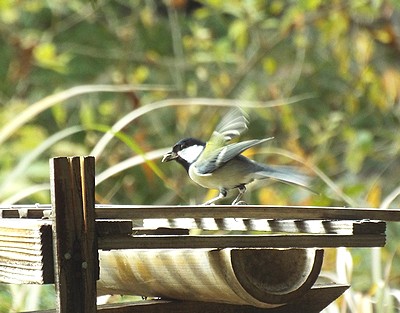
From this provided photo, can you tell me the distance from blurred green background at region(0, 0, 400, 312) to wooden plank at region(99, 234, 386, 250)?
2.66m

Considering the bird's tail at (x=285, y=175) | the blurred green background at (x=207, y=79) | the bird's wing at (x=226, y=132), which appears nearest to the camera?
the bird's tail at (x=285, y=175)

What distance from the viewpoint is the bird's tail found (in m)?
1.83

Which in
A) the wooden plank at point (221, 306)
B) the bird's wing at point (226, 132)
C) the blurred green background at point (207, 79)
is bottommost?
the wooden plank at point (221, 306)

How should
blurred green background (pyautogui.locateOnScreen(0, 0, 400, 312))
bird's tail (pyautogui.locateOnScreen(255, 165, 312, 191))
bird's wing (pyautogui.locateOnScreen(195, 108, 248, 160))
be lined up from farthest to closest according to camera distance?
blurred green background (pyautogui.locateOnScreen(0, 0, 400, 312))
bird's wing (pyautogui.locateOnScreen(195, 108, 248, 160))
bird's tail (pyautogui.locateOnScreen(255, 165, 312, 191))

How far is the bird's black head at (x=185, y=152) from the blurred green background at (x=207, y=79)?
7.37ft

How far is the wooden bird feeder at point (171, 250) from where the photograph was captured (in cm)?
145

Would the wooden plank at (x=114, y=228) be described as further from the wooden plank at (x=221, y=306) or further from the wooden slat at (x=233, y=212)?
the wooden plank at (x=221, y=306)

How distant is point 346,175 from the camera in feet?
16.9

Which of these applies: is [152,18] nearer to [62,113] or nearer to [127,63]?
[127,63]

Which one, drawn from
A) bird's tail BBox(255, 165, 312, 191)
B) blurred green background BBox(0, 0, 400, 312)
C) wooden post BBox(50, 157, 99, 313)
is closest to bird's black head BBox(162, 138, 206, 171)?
bird's tail BBox(255, 165, 312, 191)

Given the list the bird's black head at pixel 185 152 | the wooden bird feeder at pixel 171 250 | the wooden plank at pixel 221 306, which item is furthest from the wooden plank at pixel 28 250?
the bird's black head at pixel 185 152

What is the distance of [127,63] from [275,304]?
340 centimetres

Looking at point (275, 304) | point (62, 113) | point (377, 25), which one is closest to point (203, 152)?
point (275, 304)

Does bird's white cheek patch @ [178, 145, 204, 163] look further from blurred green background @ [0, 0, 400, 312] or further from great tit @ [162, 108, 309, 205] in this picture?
blurred green background @ [0, 0, 400, 312]
